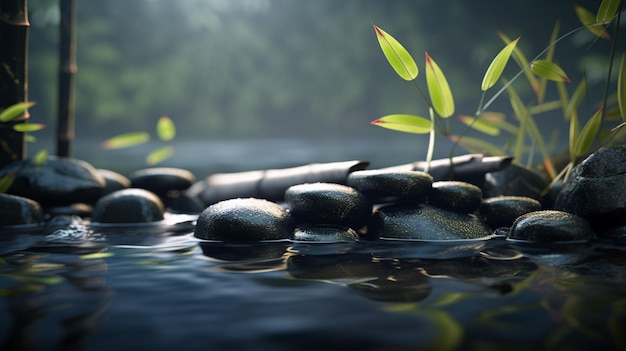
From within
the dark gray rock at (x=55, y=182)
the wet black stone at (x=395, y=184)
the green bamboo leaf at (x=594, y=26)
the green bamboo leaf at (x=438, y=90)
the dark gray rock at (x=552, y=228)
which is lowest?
the dark gray rock at (x=55, y=182)

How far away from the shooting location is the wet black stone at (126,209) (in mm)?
4816

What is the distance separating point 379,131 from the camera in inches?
1266

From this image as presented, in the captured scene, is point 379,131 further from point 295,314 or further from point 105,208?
point 295,314

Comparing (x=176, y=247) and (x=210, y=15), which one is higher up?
(x=210, y=15)

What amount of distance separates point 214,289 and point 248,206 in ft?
4.62

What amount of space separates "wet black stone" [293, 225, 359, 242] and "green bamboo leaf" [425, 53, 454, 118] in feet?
4.19

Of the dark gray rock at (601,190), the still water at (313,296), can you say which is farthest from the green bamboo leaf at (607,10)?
the still water at (313,296)

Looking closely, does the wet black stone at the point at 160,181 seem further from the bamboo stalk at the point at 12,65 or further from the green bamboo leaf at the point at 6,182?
the green bamboo leaf at the point at 6,182

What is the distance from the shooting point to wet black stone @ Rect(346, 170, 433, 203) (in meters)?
3.89

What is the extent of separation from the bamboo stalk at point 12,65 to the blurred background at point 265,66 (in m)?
23.2

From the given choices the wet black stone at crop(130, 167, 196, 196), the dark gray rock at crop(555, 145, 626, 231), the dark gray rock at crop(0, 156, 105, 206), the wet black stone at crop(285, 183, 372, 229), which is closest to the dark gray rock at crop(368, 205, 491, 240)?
the wet black stone at crop(285, 183, 372, 229)

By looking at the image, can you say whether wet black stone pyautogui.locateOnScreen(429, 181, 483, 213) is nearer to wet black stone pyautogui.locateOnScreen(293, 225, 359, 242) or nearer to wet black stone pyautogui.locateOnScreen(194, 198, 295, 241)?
wet black stone pyautogui.locateOnScreen(293, 225, 359, 242)

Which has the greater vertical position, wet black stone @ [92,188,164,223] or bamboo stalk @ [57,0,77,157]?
bamboo stalk @ [57,0,77,157]

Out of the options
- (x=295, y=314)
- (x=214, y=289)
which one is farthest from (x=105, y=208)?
(x=295, y=314)
